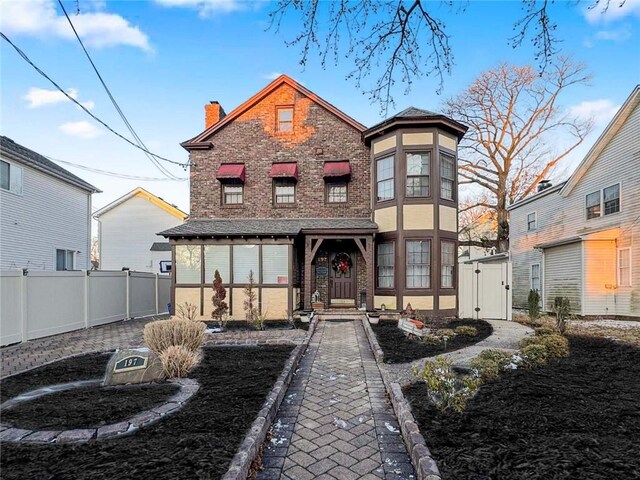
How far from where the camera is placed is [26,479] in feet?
8.75

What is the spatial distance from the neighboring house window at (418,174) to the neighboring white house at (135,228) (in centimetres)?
1823

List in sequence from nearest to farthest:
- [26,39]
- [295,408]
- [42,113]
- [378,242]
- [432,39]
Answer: [432,39]
[295,408]
[26,39]
[42,113]
[378,242]

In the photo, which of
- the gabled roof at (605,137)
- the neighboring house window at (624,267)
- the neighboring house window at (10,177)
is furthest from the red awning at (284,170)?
the neighboring house window at (624,267)

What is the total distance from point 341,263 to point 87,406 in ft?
33.8

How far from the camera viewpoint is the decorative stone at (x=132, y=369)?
5.04 meters

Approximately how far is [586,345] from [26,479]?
9.36 meters

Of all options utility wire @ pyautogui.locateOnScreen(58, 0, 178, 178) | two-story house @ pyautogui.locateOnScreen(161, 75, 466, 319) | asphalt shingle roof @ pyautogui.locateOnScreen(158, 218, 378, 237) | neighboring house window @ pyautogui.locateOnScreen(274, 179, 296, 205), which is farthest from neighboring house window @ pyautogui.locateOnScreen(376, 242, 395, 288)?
utility wire @ pyautogui.locateOnScreen(58, 0, 178, 178)

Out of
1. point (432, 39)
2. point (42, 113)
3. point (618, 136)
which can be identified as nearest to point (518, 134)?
point (618, 136)

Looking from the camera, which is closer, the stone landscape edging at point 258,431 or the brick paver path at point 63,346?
the stone landscape edging at point 258,431

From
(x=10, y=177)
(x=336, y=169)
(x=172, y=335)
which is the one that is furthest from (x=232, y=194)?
(x=172, y=335)

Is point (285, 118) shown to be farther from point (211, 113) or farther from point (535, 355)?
point (535, 355)

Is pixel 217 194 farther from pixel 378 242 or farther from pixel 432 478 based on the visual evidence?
pixel 432 478

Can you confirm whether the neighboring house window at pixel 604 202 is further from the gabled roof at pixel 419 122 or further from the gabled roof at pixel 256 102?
the gabled roof at pixel 256 102

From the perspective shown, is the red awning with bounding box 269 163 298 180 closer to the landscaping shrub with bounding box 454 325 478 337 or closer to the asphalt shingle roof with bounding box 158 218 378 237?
the asphalt shingle roof with bounding box 158 218 378 237
